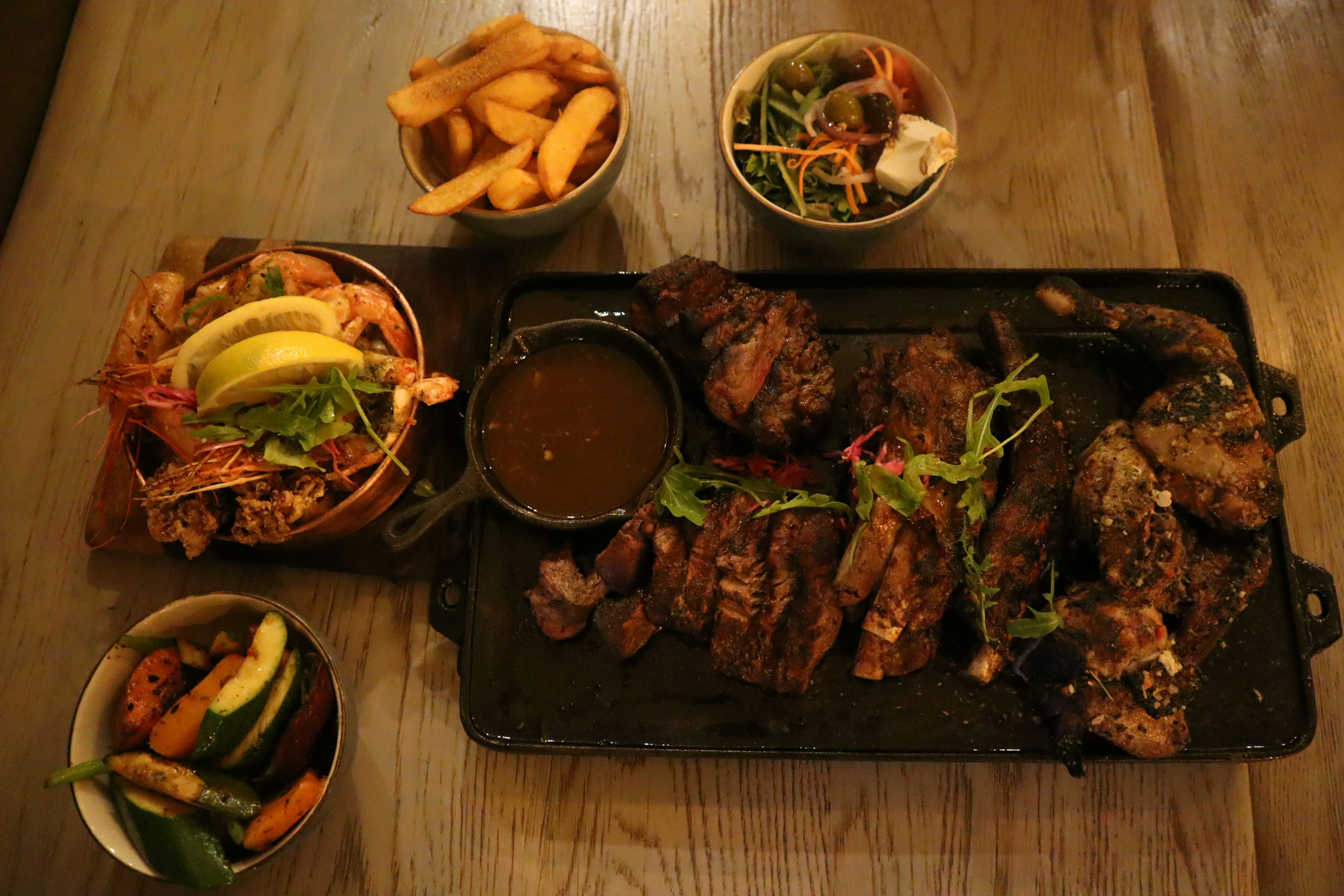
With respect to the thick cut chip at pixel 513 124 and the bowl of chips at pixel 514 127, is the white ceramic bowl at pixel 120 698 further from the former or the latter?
the thick cut chip at pixel 513 124

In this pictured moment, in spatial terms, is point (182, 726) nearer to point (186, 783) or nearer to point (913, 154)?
point (186, 783)

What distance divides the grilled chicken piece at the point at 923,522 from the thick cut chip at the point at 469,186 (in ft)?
4.32

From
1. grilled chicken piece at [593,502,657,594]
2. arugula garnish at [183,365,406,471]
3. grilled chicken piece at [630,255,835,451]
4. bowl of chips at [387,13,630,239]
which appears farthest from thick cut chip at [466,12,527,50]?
grilled chicken piece at [593,502,657,594]

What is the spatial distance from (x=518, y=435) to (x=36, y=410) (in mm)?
1944

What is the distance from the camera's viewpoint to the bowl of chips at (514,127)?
2324 millimetres

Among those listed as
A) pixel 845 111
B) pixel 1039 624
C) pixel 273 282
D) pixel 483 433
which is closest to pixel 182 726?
pixel 483 433

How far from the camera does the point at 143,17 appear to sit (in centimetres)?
335

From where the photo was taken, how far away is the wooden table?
2371 millimetres

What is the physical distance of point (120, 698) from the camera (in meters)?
2.20

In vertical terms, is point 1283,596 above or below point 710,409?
below

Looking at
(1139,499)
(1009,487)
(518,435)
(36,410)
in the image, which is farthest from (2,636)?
(1139,499)

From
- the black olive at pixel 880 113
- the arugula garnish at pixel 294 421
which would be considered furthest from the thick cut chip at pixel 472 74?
the black olive at pixel 880 113

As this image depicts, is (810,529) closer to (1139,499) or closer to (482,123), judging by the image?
(1139,499)

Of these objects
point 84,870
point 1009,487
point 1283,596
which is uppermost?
point 1009,487
